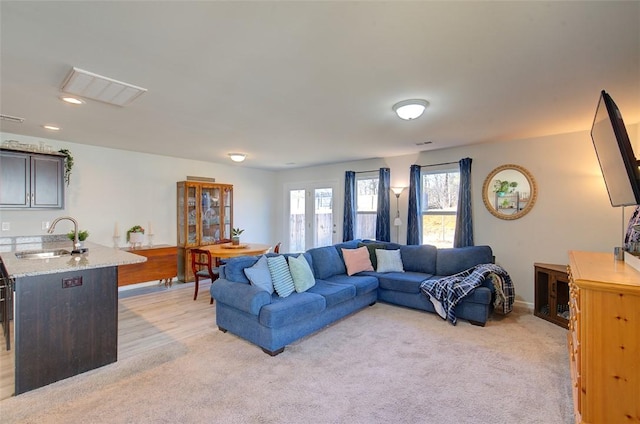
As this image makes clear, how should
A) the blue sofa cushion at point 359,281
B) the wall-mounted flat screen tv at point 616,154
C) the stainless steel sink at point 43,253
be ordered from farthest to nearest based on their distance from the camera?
the blue sofa cushion at point 359,281
the stainless steel sink at point 43,253
the wall-mounted flat screen tv at point 616,154

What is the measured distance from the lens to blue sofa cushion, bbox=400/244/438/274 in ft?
14.8

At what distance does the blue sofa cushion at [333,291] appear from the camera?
3408mm

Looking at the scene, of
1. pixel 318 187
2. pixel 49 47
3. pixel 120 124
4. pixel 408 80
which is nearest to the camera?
pixel 49 47

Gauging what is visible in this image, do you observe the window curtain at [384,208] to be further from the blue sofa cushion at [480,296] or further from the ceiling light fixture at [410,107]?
the ceiling light fixture at [410,107]

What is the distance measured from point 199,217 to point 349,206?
9.80ft

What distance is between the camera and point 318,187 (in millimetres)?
6828

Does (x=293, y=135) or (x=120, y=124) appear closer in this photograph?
(x=120, y=124)

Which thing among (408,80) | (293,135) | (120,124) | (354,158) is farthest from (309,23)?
(354,158)

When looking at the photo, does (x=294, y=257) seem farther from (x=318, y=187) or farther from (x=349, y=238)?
(x=318, y=187)

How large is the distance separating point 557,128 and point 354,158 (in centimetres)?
315

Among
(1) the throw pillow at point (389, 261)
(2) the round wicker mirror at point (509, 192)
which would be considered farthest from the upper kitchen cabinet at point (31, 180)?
(2) the round wicker mirror at point (509, 192)

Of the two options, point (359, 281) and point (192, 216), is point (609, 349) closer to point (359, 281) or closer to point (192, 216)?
point (359, 281)

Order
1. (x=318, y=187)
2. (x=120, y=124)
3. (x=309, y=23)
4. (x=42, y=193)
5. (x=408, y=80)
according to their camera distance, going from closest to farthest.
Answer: (x=309, y=23) → (x=408, y=80) → (x=120, y=124) → (x=42, y=193) → (x=318, y=187)

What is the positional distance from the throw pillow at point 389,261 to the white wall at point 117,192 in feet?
12.9
